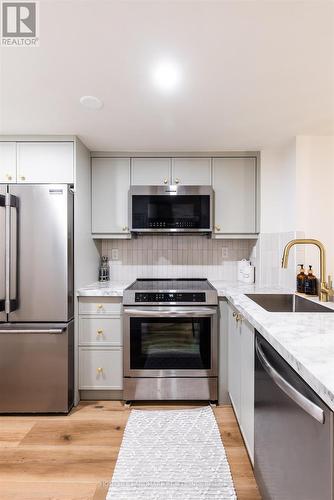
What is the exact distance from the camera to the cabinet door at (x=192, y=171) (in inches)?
104

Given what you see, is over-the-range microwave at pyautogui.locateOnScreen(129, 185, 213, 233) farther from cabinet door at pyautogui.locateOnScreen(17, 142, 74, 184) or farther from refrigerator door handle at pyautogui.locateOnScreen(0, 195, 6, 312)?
refrigerator door handle at pyautogui.locateOnScreen(0, 195, 6, 312)

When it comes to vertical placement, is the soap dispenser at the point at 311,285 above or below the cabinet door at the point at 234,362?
above

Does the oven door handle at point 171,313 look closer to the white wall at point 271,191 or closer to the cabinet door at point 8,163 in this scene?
the white wall at point 271,191

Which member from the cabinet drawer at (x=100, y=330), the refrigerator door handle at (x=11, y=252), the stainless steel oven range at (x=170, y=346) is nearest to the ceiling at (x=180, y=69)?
the refrigerator door handle at (x=11, y=252)

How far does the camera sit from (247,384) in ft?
5.29

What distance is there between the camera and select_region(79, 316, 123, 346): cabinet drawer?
230 centimetres

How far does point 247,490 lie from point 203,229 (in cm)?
180

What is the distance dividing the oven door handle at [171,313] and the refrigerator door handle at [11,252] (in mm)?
852

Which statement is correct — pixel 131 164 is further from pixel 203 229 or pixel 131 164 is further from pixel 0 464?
pixel 0 464

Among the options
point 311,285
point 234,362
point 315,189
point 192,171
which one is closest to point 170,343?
point 234,362

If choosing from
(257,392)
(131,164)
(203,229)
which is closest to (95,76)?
(131,164)

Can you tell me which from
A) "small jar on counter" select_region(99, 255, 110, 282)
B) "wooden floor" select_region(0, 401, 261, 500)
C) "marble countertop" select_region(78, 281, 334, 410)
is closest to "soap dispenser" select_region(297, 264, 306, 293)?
"marble countertop" select_region(78, 281, 334, 410)

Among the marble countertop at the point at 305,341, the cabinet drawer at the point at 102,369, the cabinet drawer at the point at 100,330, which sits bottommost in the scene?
the cabinet drawer at the point at 102,369

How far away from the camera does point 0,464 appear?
5.43ft
